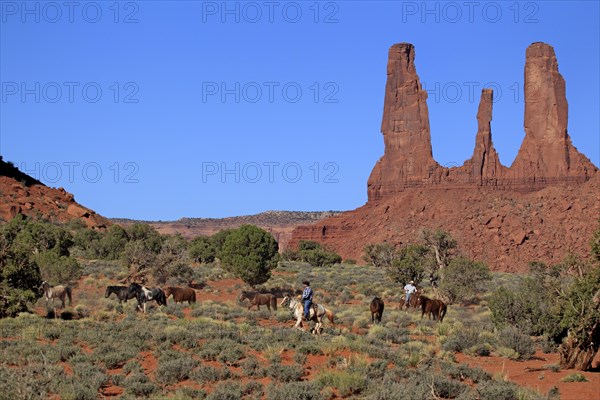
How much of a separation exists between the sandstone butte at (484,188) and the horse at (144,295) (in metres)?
71.3

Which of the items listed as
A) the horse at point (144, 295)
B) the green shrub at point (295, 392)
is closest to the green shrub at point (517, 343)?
the green shrub at point (295, 392)

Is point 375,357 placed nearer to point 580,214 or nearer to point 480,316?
point 480,316

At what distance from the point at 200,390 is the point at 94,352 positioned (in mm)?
4331

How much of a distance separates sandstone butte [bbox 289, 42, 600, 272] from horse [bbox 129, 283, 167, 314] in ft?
234

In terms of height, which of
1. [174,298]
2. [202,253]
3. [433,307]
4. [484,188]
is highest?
[484,188]

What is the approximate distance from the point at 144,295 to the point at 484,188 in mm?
94651

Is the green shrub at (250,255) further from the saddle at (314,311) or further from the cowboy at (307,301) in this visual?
the saddle at (314,311)

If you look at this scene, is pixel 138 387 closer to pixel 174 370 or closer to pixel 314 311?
pixel 174 370

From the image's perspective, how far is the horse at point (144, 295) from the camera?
29.4m

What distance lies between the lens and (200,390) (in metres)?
15.0

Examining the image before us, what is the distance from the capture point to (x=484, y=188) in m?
118

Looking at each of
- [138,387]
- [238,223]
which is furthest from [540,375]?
[238,223]

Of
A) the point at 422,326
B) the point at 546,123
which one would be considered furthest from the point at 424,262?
the point at 546,123

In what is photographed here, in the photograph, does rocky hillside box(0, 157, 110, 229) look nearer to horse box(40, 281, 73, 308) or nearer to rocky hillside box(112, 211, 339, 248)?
horse box(40, 281, 73, 308)
